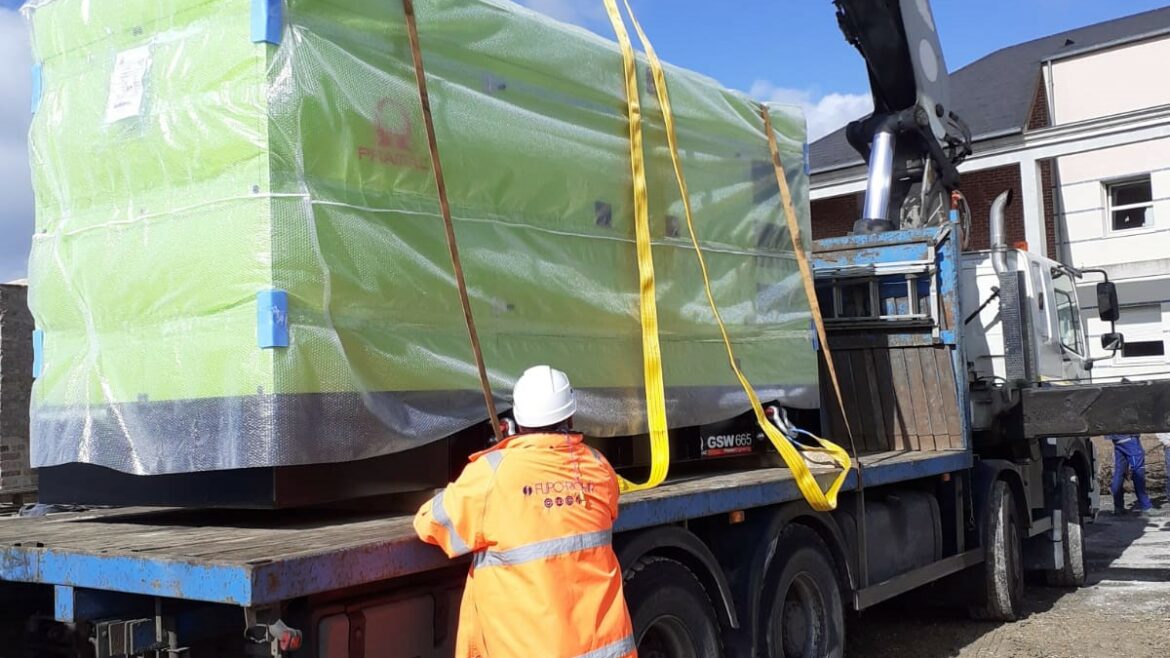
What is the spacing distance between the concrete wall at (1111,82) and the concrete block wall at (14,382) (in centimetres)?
1590

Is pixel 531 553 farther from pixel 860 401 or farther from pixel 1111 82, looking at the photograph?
pixel 1111 82

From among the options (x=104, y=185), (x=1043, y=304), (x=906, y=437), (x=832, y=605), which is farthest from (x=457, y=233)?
(x=1043, y=304)

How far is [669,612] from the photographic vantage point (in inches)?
171

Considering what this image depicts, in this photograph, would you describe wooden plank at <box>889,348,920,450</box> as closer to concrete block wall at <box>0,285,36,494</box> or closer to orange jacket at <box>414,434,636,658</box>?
orange jacket at <box>414,434,636,658</box>

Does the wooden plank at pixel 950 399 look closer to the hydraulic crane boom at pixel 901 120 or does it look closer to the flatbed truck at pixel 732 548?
the flatbed truck at pixel 732 548

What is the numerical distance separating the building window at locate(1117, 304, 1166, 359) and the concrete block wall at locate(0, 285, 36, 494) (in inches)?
619

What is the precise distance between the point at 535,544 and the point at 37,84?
9.16 ft

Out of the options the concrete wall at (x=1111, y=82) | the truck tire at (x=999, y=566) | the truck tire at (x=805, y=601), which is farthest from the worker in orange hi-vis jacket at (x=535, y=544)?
the concrete wall at (x=1111, y=82)

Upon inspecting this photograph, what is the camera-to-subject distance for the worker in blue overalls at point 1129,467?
1402 centimetres

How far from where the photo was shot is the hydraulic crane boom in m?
8.84

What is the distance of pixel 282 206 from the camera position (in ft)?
11.6

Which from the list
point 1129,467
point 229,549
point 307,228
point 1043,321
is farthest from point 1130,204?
point 229,549

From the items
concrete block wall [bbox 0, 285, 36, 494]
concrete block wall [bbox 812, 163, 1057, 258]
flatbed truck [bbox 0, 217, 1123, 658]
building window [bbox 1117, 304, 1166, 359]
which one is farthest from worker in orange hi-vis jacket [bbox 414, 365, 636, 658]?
building window [bbox 1117, 304, 1166, 359]

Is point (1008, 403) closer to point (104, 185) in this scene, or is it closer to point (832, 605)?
point (832, 605)
